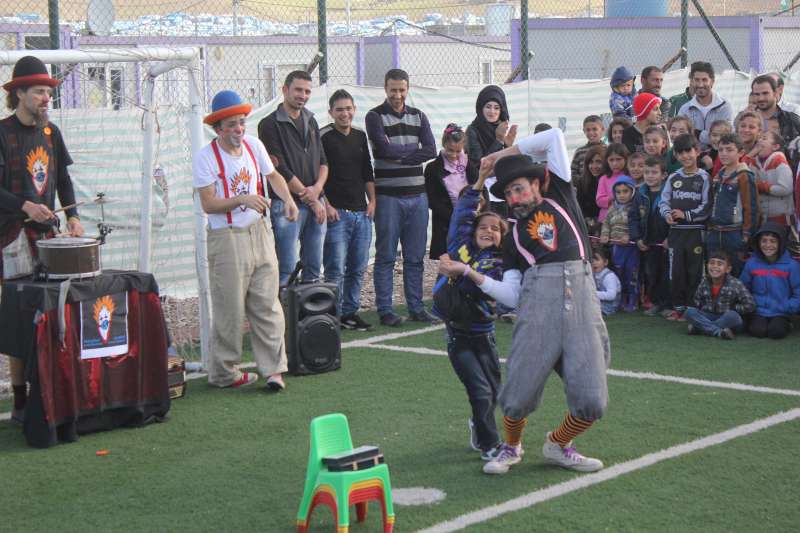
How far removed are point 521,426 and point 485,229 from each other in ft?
3.43

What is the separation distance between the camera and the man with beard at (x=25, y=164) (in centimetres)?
725

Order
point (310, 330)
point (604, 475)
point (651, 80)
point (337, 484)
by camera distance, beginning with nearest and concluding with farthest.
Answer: point (337, 484), point (604, 475), point (310, 330), point (651, 80)

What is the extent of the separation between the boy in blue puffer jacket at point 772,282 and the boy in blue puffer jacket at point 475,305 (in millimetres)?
4036

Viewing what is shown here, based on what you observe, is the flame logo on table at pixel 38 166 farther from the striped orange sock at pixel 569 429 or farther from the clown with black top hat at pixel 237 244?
the striped orange sock at pixel 569 429

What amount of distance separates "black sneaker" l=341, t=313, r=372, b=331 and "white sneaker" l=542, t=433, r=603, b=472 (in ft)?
13.6

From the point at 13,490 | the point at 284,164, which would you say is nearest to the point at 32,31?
the point at 284,164

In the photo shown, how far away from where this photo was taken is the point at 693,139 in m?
10.5

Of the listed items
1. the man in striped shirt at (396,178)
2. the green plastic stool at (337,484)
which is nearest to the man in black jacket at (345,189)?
the man in striped shirt at (396,178)

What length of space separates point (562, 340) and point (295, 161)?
4.03 meters

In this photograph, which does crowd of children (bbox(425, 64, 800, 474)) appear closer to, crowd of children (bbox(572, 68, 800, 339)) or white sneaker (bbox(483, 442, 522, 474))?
crowd of children (bbox(572, 68, 800, 339))

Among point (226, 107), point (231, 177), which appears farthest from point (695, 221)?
point (226, 107)

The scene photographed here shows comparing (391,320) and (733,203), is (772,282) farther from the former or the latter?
(391,320)

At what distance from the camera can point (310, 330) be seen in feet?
28.3

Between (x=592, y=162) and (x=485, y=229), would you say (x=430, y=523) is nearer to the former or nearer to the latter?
(x=485, y=229)
